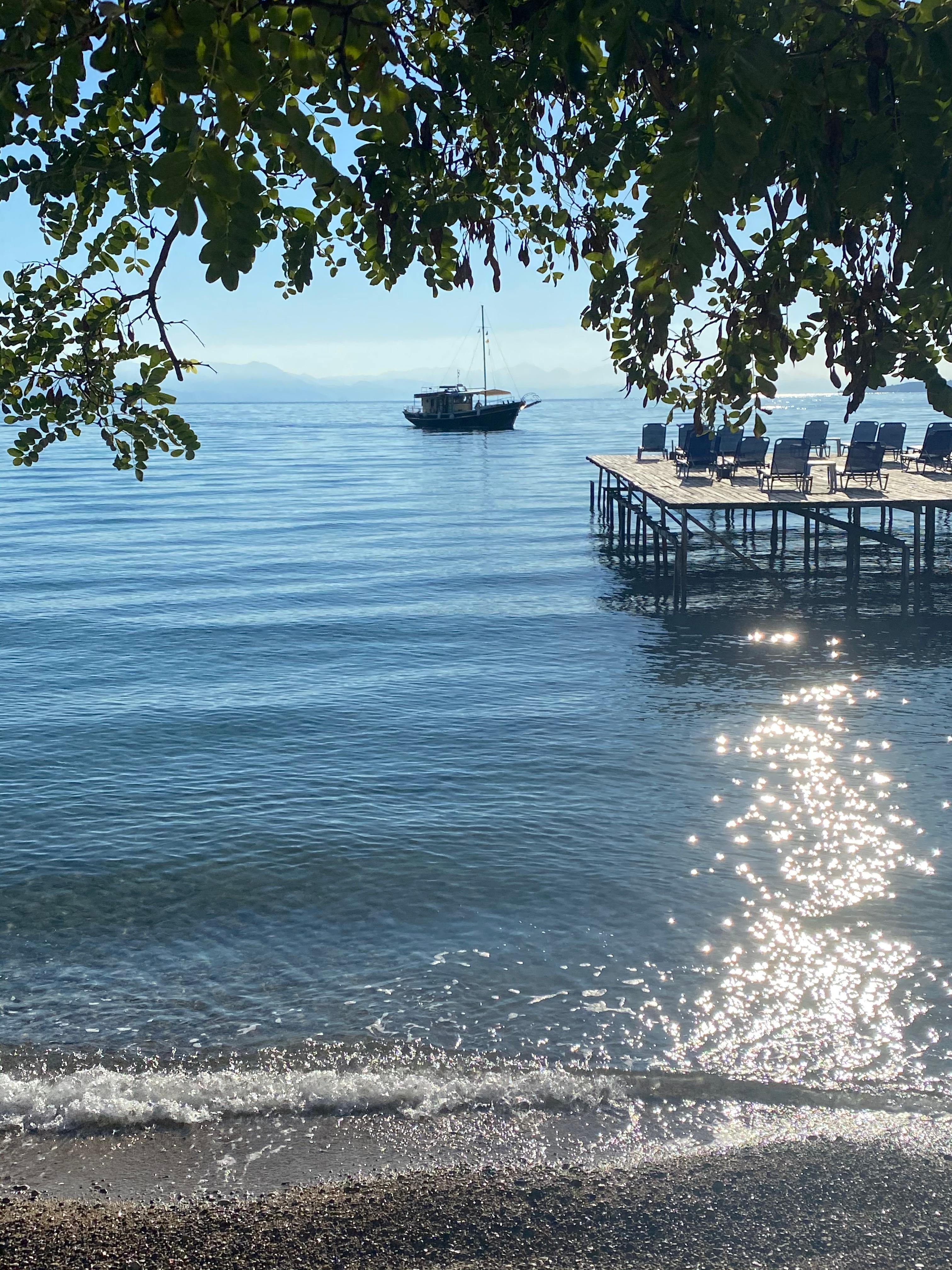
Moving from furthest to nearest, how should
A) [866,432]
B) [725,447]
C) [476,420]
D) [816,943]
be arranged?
[476,420] < [725,447] < [866,432] < [816,943]

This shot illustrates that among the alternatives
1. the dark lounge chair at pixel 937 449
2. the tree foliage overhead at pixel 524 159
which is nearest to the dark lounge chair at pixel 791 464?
the dark lounge chair at pixel 937 449

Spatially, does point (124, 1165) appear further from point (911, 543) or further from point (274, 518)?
point (274, 518)

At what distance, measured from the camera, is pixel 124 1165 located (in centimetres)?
798

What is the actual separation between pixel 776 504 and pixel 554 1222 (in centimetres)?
2203

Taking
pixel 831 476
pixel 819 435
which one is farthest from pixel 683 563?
pixel 819 435

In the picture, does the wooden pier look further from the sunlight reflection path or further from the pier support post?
the sunlight reflection path

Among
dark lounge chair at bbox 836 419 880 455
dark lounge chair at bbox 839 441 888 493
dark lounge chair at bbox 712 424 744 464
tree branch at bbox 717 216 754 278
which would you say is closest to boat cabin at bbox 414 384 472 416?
dark lounge chair at bbox 712 424 744 464

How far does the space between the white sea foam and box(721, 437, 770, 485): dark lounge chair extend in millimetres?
24526

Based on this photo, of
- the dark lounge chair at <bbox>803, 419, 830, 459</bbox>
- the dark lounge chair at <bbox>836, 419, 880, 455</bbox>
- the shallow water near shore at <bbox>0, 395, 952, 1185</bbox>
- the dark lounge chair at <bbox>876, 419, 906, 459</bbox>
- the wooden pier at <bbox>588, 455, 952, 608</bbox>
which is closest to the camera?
the shallow water near shore at <bbox>0, 395, 952, 1185</bbox>

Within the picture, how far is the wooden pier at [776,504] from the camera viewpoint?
2727cm

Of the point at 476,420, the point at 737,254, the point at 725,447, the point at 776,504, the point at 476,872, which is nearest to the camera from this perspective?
the point at 737,254

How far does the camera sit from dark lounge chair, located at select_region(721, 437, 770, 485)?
1243 inches

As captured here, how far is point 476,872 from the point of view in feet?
44.9

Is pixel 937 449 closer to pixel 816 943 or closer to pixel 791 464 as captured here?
pixel 791 464
